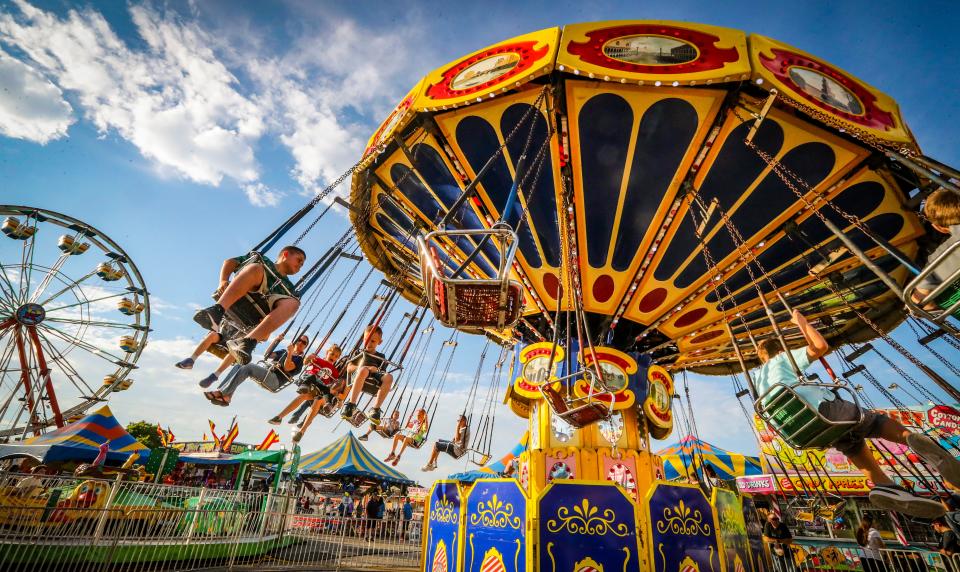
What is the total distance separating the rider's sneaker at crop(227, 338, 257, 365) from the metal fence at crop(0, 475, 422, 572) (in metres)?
4.20

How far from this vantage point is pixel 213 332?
4.25 metres

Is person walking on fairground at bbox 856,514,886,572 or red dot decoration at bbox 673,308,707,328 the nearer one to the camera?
person walking on fairground at bbox 856,514,886,572

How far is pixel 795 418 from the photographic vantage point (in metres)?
3.32

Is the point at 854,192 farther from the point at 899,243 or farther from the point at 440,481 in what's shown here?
the point at 440,481

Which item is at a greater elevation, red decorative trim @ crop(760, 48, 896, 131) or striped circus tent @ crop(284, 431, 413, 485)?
red decorative trim @ crop(760, 48, 896, 131)

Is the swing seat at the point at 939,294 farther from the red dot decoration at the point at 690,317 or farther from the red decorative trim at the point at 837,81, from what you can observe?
the red dot decoration at the point at 690,317

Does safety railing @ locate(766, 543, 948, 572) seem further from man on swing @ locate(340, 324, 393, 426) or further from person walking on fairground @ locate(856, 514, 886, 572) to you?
man on swing @ locate(340, 324, 393, 426)

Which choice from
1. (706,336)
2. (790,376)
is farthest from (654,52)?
(706,336)

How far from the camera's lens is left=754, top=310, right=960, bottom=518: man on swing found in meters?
3.04

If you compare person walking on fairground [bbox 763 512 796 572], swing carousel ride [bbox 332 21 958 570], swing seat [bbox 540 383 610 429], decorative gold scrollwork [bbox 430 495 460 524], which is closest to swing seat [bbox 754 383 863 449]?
swing carousel ride [bbox 332 21 958 570]

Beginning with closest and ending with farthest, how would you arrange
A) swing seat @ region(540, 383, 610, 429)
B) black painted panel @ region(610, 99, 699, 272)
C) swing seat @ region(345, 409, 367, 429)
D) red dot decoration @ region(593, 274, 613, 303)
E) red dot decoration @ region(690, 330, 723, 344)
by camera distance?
black painted panel @ region(610, 99, 699, 272) → swing seat @ region(540, 383, 610, 429) → swing seat @ region(345, 409, 367, 429) → red dot decoration @ region(593, 274, 613, 303) → red dot decoration @ region(690, 330, 723, 344)

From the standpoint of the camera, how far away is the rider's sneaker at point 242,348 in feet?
12.3

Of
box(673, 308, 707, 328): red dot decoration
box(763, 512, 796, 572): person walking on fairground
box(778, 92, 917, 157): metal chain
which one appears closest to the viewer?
box(778, 92, 917, 157): metal chain

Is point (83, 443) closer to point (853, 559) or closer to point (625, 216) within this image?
point (625, 216)
